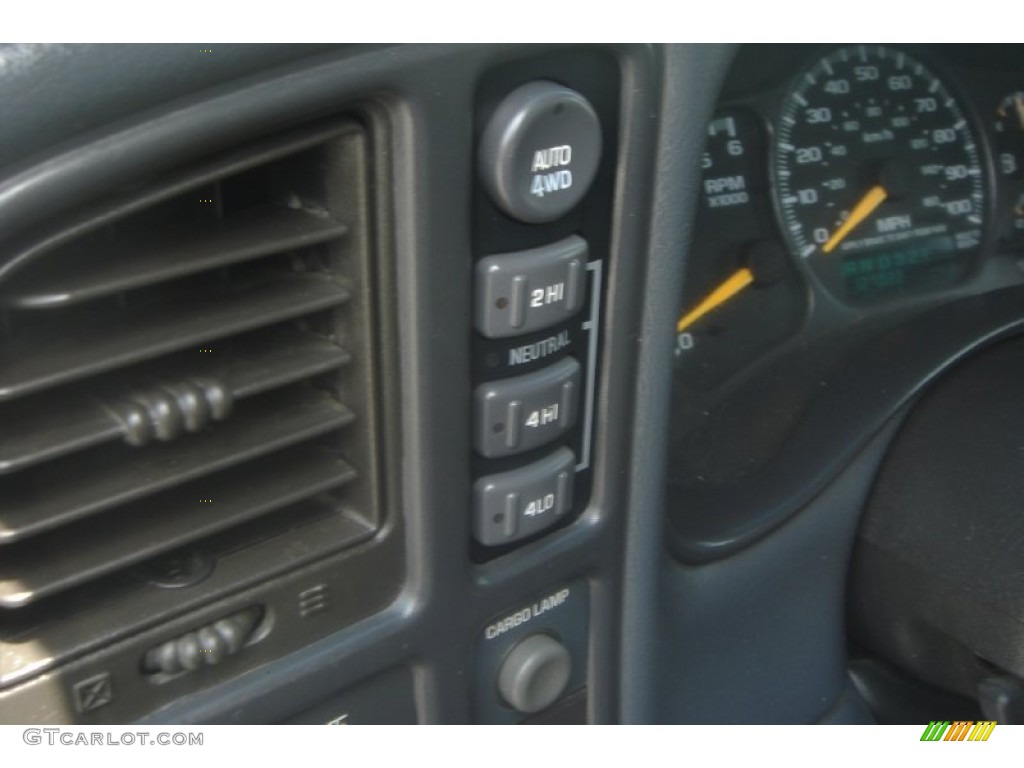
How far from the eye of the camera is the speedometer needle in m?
1.25

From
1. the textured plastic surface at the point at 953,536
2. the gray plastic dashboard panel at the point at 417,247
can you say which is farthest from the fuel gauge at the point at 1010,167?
the gray plastic dashboard panel at the point at 417,247

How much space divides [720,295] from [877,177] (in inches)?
9.6

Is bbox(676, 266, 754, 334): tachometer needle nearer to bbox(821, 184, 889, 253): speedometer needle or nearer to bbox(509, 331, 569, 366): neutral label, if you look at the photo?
bbox(821, 184, 889, 253): speedometer needle

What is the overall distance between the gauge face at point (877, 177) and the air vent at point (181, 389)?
2.09 ft

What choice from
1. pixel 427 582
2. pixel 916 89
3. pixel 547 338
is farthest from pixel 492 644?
pixel 916 89

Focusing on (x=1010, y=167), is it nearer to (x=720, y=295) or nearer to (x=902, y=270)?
(x=902, y=270)

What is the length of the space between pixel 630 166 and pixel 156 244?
287 mm
